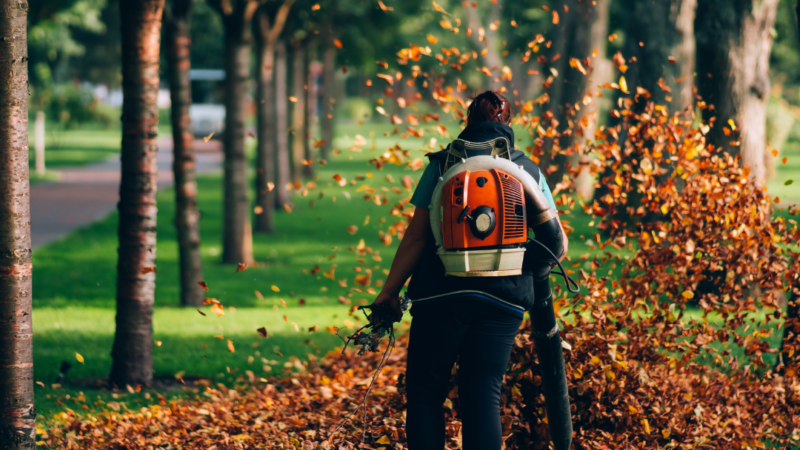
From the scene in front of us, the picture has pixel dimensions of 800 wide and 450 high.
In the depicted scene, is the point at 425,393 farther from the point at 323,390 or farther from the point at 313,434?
the point at 323,390

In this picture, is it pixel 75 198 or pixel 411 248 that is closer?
pixel 411 248

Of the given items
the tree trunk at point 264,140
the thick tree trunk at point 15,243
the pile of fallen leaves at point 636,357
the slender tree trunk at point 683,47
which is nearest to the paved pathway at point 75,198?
the tree trunk at point 264,140

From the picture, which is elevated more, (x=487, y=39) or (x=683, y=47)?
(x=683, y=47)

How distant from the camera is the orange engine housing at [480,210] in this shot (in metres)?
3.05

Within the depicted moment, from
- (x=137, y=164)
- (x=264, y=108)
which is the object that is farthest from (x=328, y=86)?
(x=137, y=164)

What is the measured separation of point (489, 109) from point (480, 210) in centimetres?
47

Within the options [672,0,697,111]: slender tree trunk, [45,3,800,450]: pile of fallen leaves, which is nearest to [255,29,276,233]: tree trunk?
[672,0,697,111]: slender tree trunk

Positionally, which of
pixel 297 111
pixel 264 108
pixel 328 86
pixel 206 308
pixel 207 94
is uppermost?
pixel 207 94

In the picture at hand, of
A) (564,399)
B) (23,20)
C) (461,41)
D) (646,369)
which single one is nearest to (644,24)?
(646,369)

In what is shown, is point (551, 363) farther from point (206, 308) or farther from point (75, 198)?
point (75, 198)

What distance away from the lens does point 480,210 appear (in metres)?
3.04

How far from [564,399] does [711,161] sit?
1.91m

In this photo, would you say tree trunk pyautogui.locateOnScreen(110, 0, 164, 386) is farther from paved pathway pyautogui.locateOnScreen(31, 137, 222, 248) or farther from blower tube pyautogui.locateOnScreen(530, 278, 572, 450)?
paved pathway pyautogui.locateOnScreen(31, 137, 222, 248)

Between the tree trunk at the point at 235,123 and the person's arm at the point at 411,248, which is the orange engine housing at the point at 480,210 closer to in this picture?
the person's arm at the point at 411,248
